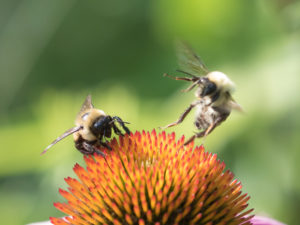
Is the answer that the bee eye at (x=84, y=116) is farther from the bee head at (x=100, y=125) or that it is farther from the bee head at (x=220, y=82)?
the bee head at (x=220, y=82)

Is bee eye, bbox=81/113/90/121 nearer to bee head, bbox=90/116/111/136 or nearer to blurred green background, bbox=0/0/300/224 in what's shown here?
bee head, bbox=90/116/111/136

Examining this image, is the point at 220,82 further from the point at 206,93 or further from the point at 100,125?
the point at 100,125

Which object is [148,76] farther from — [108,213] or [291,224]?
[108,213]

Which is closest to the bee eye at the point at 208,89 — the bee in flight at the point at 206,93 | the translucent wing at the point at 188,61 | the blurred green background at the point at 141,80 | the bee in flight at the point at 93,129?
the bee in flight at the point at 206,93

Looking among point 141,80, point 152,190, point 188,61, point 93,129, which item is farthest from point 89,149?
point 141,80

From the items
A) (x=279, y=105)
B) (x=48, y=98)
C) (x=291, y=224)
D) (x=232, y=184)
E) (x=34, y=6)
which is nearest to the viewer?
(x=232, y=184)

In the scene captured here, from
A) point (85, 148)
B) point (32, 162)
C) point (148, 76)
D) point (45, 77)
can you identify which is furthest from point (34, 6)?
point (85, 148)

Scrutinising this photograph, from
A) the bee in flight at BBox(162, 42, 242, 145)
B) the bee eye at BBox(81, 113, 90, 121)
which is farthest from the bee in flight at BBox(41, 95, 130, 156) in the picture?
the bee in flight at BBox(162, 42, 242, 145)
